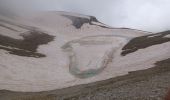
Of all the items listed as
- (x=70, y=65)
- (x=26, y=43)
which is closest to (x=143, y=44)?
(x=70, y=65)

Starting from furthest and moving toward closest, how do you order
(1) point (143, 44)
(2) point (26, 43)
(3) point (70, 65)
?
(2) point (26, 43) < (1) point (143, 44) < (3) point (70, 65)

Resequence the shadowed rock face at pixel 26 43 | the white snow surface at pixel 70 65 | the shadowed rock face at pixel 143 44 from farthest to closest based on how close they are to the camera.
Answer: the shadowed rock face at pixel 26 43
the shadowed rock face at pixel 143 44
the white snow surface at pixel 70 65

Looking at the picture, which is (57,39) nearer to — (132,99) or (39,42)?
(39,42)

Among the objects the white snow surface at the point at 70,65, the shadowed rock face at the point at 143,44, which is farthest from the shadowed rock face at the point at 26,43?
the shadowed rock face at the point at 143,44

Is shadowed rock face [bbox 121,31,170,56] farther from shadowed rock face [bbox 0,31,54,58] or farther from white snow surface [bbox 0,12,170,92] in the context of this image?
shadowed rock face [bbox 0,31,54,58]

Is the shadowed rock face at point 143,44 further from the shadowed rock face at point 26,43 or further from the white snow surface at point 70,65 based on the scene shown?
the shadowed rock face at point 26,43

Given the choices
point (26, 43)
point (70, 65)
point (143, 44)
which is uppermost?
point (26, 43)

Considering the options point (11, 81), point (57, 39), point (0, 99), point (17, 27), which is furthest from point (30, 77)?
point (17, 27)

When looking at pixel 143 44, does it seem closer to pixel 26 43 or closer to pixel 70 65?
pixel 70 65
